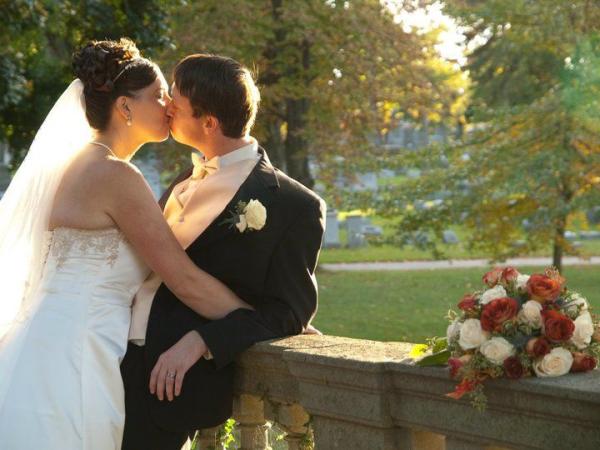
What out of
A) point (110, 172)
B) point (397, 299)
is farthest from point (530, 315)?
point (397, 299)

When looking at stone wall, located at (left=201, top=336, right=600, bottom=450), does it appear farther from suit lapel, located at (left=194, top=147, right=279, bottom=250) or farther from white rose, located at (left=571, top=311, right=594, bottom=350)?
suit lapel, located at (left=194, top=147, right=279, bottom=250)

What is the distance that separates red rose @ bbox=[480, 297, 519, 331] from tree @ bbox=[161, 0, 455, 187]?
Answer: 15160 mm

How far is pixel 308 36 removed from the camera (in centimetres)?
1880

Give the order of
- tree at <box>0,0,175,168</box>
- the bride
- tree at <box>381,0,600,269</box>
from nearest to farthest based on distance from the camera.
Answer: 1. the bride
2. tree at <box>0,0,175,168</box>
3. tree at <box>381,0,600,269</box>

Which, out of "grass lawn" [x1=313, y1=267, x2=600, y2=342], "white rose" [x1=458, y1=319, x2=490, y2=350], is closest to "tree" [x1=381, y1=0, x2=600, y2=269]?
"grass lawn" [x1=313, y1=267, x2=600, y2=342]

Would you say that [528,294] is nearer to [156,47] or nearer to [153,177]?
[156,47]

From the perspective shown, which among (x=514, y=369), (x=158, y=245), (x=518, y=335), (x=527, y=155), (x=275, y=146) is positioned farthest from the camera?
(x=275, y=146)

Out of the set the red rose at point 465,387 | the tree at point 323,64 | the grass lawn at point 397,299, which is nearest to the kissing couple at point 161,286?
the red rose at point 465,387

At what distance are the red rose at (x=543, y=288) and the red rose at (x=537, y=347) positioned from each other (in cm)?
13

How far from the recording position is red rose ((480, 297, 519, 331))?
2975mm

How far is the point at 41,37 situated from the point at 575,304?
1106 centimetres

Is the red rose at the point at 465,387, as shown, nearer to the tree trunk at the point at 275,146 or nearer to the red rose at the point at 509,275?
the red rose at the point at 509,275

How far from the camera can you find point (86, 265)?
4.03m

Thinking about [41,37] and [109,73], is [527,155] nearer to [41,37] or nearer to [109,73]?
[41,37]
